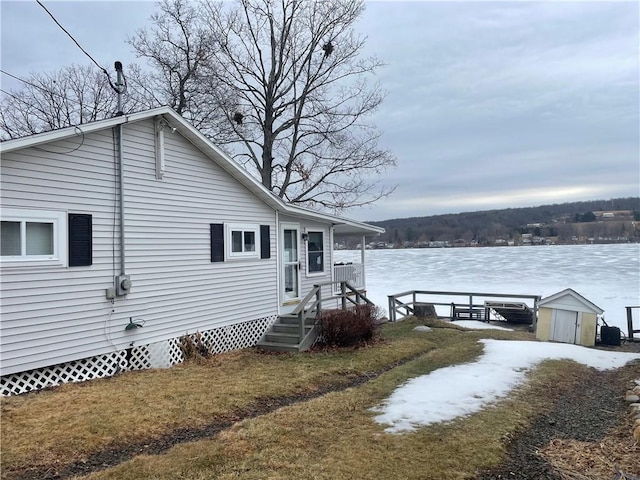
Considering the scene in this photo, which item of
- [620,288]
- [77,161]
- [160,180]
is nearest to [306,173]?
[160,180]

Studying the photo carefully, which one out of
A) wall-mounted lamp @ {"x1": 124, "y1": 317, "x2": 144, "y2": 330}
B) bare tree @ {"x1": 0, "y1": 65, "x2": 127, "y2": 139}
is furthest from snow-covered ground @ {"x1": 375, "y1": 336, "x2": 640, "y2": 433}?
bare tree @ {"x1": 0, "y1": 65, "x2": 127, "y2": 139}

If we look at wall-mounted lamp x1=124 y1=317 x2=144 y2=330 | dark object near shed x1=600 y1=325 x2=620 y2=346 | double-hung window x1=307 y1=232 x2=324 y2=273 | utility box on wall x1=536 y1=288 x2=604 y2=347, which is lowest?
dark object near shed x1=600 y1=325 x2=620 y2=346

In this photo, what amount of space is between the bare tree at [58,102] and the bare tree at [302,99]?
5.86m

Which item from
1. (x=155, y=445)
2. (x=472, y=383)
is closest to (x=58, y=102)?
(x=155, y=445)

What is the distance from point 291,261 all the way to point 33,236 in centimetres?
695

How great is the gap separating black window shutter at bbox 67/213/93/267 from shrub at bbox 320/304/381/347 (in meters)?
5.34

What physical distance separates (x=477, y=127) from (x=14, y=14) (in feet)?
66.8

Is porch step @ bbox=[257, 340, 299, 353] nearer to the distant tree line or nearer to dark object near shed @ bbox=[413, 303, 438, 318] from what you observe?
dark object near shed @ bbox=[413, 303, 438, 318]

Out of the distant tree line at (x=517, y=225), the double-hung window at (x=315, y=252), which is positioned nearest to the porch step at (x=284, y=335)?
the double-hung window at (x=315, y=252)

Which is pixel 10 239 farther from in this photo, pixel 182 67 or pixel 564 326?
pixel 182 67

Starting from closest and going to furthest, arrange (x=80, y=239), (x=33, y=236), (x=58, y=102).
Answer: (x=33, y=236)
(x=80, y=239)
(x=58, y=102)

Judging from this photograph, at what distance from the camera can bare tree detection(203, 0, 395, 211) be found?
2078cm

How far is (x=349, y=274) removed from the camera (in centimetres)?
1589

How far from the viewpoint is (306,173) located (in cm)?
2117
